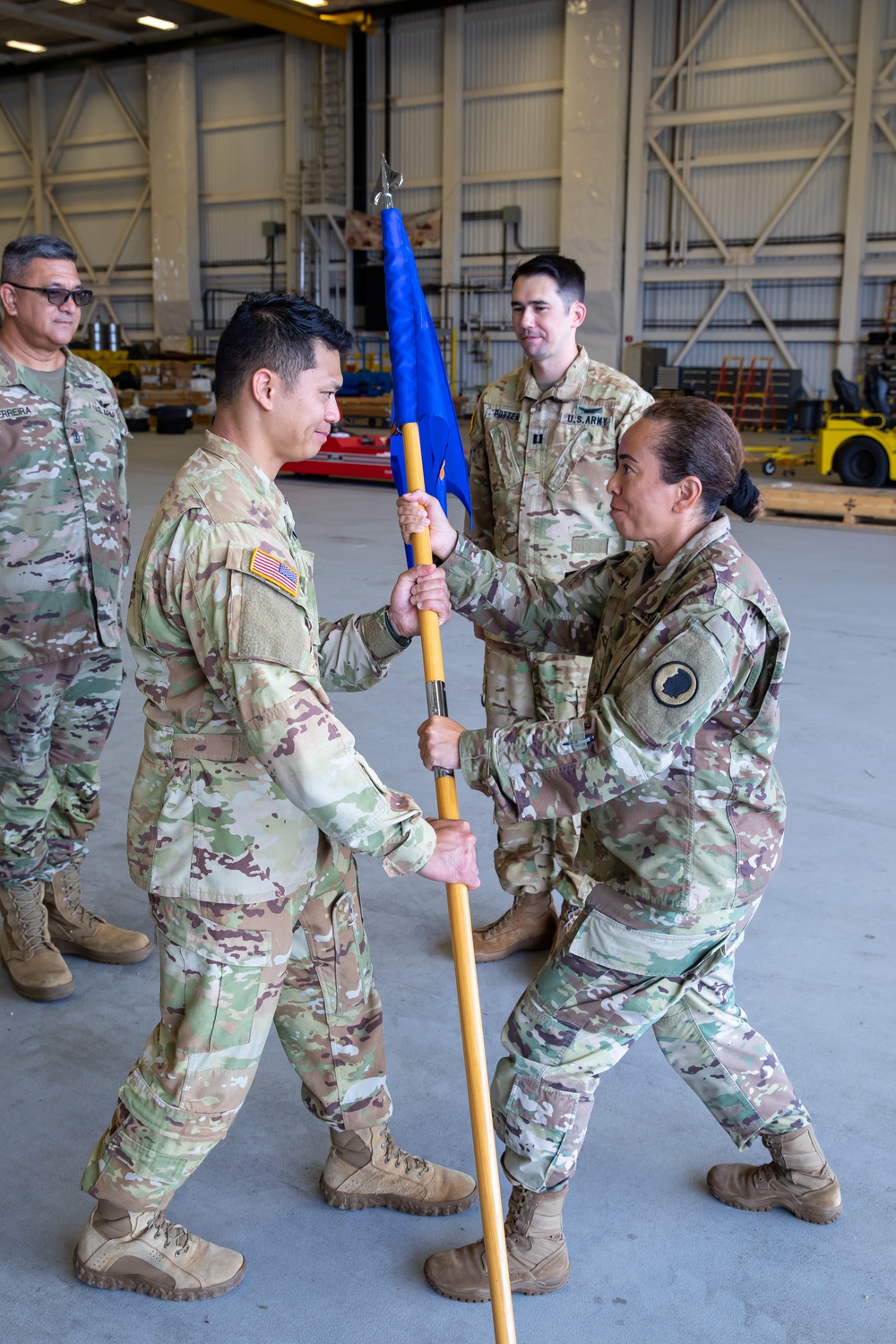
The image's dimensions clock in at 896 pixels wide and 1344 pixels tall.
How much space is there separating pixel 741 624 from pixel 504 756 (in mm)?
469

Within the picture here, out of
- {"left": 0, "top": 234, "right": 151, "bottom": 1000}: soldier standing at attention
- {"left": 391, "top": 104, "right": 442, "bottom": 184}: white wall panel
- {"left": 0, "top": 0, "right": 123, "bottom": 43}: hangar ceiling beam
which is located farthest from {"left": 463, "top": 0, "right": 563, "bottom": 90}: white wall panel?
{"left": 0, "top": 234, "right": 151, "bottom": 1000}: soldier standing at attention

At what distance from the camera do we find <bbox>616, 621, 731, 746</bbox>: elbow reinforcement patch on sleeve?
1924 millimetres

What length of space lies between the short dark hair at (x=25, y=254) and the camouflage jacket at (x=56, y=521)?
23 centimetres

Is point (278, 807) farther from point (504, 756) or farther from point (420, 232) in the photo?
point (420, 232)

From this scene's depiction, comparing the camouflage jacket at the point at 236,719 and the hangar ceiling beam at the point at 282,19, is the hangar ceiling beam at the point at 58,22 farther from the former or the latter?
the camouflage jacket at the point at 236,719

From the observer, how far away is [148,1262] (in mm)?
2197

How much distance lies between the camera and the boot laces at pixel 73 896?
3504 millimetres

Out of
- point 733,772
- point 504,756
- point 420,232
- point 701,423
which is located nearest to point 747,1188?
point 733,772

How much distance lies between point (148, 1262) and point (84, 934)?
142 centimetres

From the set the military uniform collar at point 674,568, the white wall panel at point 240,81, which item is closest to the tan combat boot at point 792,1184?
the military uniform collar at point 674,568

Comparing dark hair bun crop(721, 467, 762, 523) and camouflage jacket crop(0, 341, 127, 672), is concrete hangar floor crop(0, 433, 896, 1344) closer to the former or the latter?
camouflage jacket crop(0, 341, 127, 672)

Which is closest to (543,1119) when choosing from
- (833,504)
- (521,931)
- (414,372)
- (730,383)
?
(521,931)

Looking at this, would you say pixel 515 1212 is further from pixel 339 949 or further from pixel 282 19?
pixel 282 19

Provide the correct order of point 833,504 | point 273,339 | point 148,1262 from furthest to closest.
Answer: point 833,504 → point 148,1262 → point 273,339
